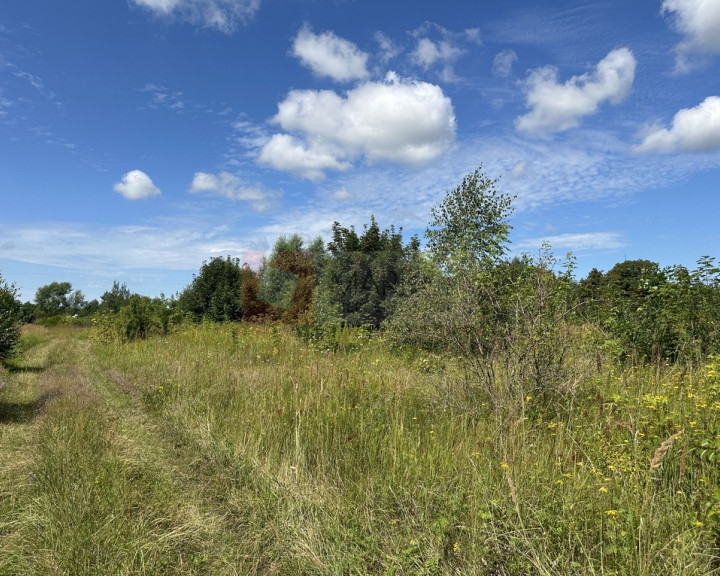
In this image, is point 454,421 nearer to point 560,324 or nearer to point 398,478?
point 398,478

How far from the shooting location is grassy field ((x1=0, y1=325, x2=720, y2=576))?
8.72ft

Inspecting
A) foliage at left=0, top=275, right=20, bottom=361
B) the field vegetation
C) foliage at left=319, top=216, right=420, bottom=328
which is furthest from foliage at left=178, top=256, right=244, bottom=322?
the field vegetation

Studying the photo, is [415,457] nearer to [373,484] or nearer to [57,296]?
[373,484]

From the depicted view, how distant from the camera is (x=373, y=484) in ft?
11.5

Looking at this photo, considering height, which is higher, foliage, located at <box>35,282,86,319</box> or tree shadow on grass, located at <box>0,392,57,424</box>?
foliage, located at <box>35,282,86,319</box>

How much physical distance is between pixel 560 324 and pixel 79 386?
9.67 meters

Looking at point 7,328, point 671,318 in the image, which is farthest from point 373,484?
point 7,328

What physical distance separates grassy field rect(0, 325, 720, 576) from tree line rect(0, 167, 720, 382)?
610 mm

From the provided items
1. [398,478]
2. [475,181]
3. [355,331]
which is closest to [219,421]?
[398,478]

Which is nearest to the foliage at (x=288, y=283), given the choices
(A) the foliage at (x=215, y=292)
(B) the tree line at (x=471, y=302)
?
(B) the tree line at (x=471, y=302)

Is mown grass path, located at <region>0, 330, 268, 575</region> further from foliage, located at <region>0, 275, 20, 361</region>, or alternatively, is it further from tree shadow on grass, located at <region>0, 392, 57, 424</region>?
foliage, located at <region>0, 275, 20, 361</region>

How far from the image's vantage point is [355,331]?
41.8 feet

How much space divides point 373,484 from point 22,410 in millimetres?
7621

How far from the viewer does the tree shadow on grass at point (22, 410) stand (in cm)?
710
